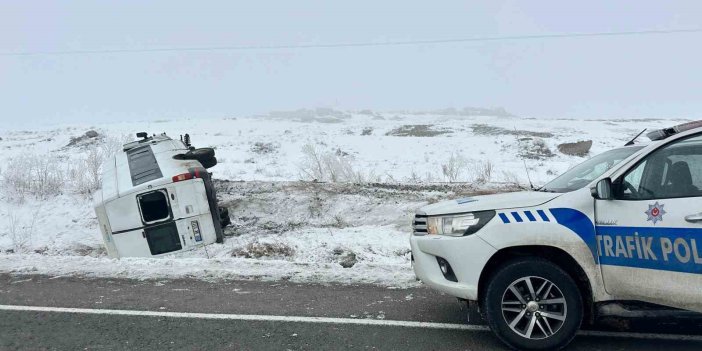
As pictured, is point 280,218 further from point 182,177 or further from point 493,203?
point 493,203

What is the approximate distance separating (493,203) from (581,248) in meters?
Answer: 0.75

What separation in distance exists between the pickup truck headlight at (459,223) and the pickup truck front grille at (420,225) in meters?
0.07

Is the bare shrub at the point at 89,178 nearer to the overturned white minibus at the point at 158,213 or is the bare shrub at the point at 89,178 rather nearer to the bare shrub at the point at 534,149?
the overturned white minibus at the point at 158,213

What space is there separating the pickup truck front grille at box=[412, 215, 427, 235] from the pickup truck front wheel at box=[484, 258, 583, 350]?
28.9 inches

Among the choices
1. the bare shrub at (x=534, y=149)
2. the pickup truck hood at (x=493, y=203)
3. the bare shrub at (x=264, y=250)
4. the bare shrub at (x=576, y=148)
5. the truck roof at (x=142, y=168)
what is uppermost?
the truck roof at (x=142, y=168)

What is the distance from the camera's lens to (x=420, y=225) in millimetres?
Answer: 4910

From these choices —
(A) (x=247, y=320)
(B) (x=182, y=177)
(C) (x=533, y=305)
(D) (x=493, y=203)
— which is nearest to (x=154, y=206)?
(B) (x=182, y=177)

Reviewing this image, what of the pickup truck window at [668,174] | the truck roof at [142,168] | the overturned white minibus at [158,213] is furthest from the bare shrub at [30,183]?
the pickup truck window at [668,174]

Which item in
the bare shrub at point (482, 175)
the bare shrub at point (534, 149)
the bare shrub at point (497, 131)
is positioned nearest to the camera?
the bare shrub at point (482, 175)

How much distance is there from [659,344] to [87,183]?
14827 mm

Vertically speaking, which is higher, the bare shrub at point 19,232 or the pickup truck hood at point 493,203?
the pickup truck hood at point 493,203

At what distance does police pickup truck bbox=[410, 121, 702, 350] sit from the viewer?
13.1 ft

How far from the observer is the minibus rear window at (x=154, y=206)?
9562 mm

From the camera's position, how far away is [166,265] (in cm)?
785
